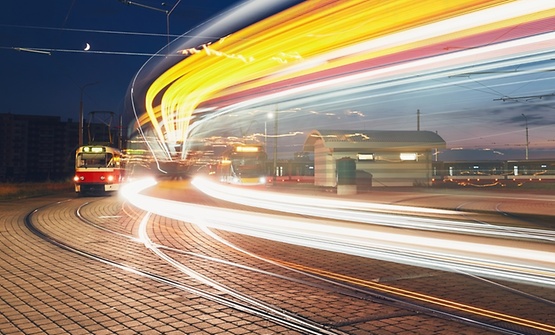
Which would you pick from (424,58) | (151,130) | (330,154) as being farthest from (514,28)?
(151,130)

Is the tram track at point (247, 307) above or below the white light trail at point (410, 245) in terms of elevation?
below

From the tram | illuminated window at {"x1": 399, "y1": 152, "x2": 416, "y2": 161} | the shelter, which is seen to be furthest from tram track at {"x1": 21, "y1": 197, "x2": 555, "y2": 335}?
illuminated window at {"x1": 399, "y1": 152, "x2": 416, "y2": 161}

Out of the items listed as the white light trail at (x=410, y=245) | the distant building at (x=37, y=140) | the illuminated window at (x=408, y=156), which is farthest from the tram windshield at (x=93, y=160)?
the distant building at (x=37, y=140)

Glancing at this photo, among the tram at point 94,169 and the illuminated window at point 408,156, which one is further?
the illuminated window at point 408,156

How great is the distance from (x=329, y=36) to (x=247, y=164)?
85.9 ft

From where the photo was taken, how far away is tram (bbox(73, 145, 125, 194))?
33.3 m

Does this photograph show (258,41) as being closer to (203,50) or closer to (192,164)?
(203,50)

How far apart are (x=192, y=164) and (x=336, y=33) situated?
48.3 m

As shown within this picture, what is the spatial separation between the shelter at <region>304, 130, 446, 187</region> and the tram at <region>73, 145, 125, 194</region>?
1528 centimetres

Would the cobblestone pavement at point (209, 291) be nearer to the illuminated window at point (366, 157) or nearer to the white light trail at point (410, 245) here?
the white light trail at point (410, 245)

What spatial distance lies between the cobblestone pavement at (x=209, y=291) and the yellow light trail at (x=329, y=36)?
316 inches

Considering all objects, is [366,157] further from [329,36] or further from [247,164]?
[329,36]

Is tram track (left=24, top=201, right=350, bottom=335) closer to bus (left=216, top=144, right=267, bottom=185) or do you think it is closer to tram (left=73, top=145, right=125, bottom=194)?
tram (left=73, top=145, right=125, bottom=194)

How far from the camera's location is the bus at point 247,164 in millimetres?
43250
